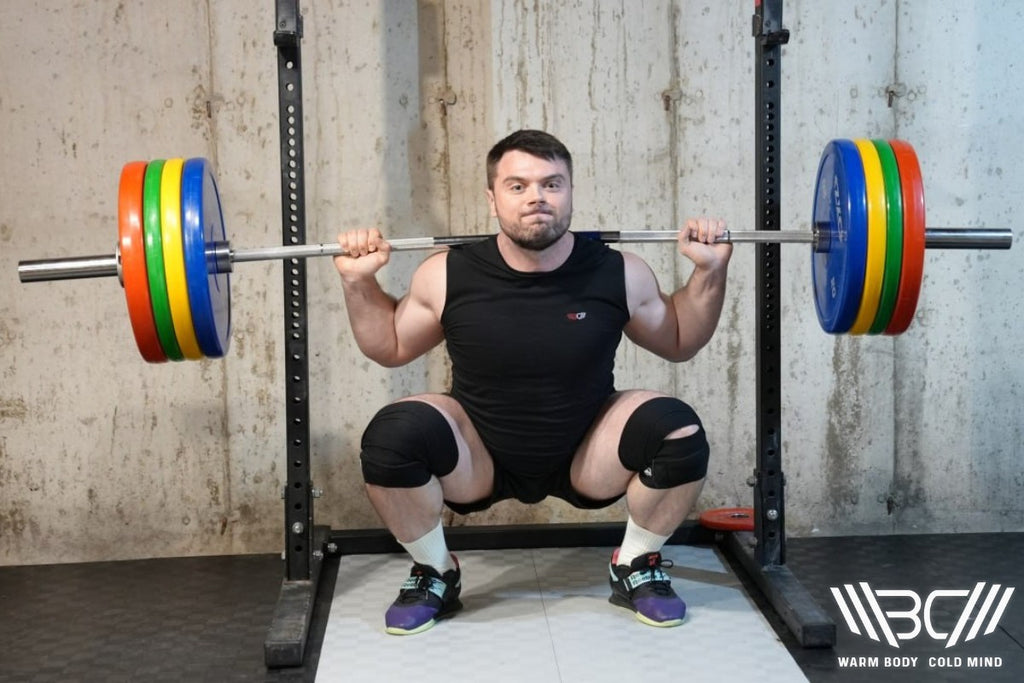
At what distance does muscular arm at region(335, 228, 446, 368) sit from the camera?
9.96ft

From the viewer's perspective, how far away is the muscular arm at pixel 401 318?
304 centimetres

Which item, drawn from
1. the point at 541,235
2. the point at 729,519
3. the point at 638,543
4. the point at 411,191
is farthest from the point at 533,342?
the point at 729,519

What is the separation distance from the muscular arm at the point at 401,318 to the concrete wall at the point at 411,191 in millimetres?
540

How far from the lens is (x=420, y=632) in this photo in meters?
3.00

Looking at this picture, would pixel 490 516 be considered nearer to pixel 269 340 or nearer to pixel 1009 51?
pixel 269 340

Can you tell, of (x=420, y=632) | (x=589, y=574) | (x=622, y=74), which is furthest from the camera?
(x=622, y=74)

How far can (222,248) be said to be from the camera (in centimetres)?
285

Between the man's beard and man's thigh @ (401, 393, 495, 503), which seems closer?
the man's beard

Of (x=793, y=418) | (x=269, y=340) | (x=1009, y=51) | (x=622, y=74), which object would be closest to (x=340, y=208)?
(x=269, y=340)

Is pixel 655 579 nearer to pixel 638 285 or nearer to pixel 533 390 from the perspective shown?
pixel 533 390

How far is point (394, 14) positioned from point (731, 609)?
1883 mm

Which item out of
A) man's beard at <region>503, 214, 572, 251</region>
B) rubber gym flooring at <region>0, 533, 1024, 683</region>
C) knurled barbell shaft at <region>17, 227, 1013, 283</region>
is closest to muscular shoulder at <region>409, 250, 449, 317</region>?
knurled barbell shaft at <region>17, 227, 1013, 283</region>

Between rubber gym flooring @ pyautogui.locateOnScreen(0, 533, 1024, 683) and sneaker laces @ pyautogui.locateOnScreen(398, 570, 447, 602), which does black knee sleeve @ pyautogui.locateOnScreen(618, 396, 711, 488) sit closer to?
rubber gym flooring @ pyautogui.locateOnScreen(0, 533, 1024, 683)

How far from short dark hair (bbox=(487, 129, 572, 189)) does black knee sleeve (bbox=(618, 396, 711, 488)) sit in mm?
603
